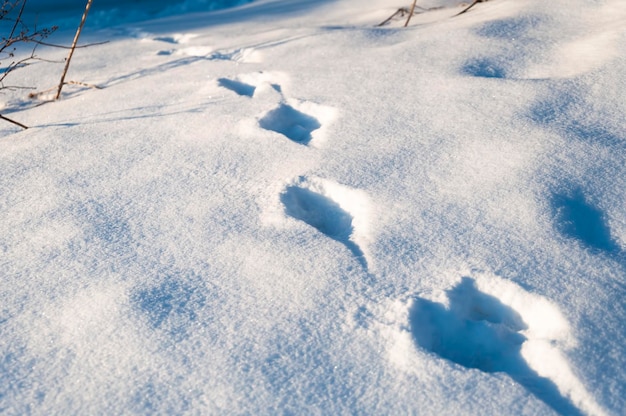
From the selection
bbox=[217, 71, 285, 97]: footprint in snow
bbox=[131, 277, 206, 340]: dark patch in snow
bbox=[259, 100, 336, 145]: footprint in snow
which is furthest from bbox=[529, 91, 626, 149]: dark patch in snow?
bbox=[131, 277, 206, 340]: dark patch in snow

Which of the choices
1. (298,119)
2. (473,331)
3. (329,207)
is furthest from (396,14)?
(473,331)

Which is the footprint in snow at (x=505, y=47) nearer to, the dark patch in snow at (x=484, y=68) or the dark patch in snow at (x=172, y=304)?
the dark patch in snow at (x=484, y=68)

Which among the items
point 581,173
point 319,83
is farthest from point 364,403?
point 319,83

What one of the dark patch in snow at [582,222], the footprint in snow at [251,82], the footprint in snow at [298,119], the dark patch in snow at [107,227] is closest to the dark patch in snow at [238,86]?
the footprint in snow at [251,82]

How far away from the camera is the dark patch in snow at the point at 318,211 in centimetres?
172

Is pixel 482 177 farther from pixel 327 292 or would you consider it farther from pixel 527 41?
pixel 527 41

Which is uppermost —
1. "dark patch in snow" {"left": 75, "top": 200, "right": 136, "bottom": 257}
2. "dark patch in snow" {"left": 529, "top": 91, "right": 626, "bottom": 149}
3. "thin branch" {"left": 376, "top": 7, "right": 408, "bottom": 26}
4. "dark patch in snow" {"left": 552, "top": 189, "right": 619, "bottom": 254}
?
"thin branch" {"left": 376, "top": 7, "right": 408, "bottom": 26}

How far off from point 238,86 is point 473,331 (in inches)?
63.7

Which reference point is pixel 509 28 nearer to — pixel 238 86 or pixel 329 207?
pixel 238 86

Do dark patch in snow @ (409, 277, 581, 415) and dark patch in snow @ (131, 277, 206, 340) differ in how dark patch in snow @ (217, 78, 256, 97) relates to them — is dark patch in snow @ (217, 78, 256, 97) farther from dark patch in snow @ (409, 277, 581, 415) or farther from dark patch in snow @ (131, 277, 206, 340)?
dark patch in snow @ (409, 277, 581, 415)

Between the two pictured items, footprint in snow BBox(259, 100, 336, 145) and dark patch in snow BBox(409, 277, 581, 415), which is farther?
footprint in snow BBox(259, 100, 336, 145)

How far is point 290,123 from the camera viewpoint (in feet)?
7.51

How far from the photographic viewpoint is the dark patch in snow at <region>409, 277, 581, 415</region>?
1.33 m

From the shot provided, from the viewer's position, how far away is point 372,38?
2896mm
